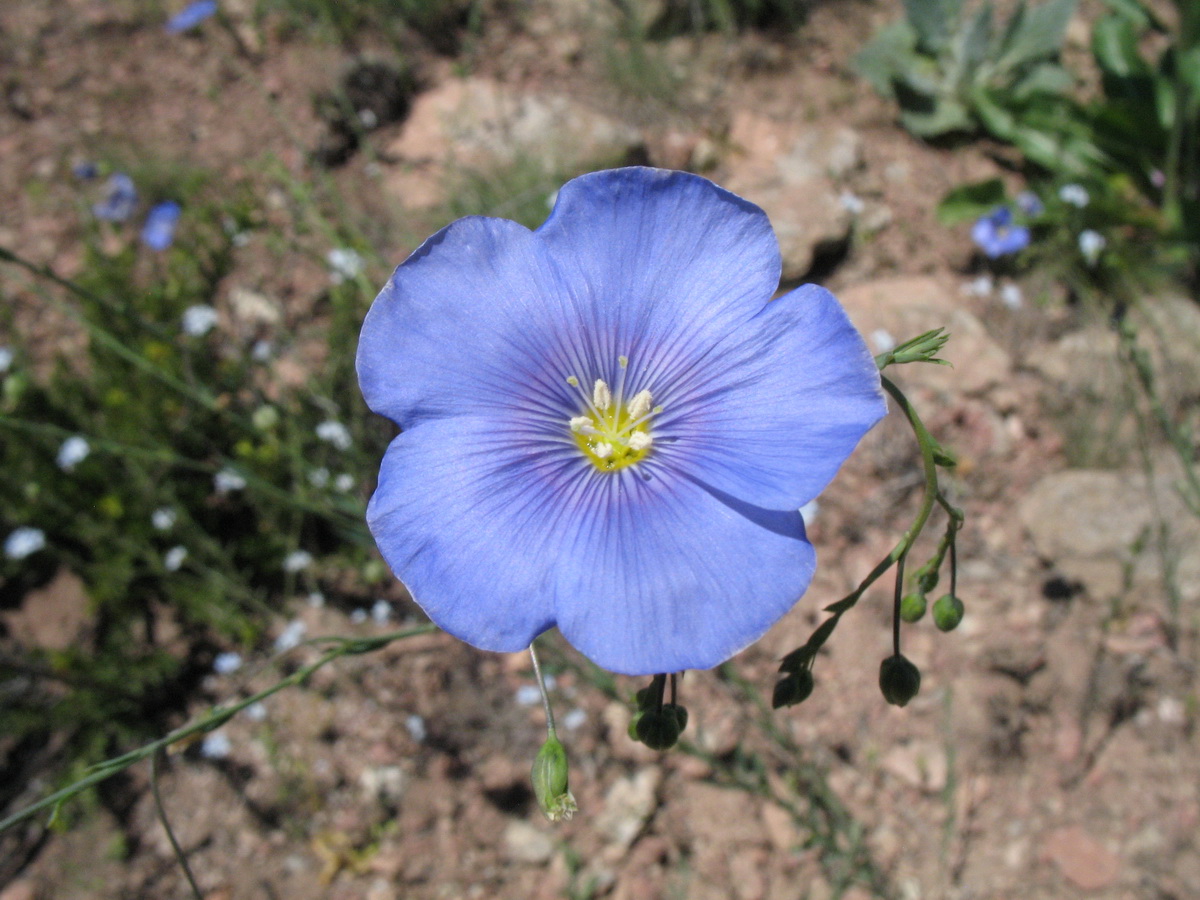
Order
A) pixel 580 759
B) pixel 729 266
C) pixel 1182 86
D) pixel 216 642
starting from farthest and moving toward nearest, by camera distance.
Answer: pixel 1182 86 → pixel 216 642 → pixel 580 759 → pixel 729 266

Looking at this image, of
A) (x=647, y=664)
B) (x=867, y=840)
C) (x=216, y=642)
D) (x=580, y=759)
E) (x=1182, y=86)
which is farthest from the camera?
(x=1182, y=86)

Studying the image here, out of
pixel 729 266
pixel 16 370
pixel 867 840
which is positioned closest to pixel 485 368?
pixel 729 266

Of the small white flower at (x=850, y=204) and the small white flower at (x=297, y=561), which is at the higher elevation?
the small white flower at (x=850, y=204)

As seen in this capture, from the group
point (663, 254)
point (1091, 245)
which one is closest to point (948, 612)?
point (663, 254)

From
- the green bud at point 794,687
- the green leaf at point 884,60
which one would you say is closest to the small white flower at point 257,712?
the green bud at point 794,687

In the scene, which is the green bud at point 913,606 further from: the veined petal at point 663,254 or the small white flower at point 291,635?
the small white flower at point 291,635

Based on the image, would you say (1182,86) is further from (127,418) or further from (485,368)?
(127,418)

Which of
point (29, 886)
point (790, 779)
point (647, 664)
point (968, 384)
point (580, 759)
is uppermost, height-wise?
point (647, 664)
